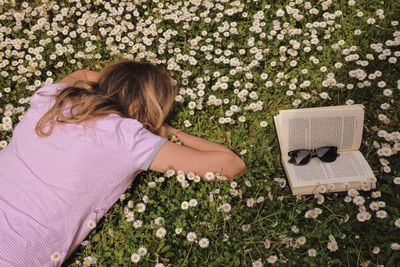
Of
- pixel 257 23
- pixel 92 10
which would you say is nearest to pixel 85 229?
pixel 257 23

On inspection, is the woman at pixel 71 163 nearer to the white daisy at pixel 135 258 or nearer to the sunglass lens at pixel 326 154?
the white daisy at pixel 135 258

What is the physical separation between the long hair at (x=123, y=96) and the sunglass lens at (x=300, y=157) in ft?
2.94

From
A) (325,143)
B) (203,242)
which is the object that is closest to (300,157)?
(325,143)

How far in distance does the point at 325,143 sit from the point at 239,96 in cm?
101

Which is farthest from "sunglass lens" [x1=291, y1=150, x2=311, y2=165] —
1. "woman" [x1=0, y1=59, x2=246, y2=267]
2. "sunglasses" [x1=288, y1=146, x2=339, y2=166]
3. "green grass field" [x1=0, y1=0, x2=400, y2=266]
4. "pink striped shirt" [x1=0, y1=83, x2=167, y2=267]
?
"pink striped shirt" [x1=0, y1=83, x2=167, y2=267]

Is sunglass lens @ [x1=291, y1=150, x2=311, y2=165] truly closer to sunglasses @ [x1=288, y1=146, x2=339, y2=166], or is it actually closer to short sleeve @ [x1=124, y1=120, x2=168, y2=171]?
sunglasses @ [x1=288, y1=146, x2=339, y2=166]

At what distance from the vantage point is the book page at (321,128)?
116 inches

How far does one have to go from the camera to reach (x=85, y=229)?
283 cm

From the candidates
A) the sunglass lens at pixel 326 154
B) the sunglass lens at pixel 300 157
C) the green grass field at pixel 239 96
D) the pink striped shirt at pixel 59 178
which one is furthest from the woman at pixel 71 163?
the sunglass lens at pixel 326 154

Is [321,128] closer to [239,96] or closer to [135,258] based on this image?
[239,96]

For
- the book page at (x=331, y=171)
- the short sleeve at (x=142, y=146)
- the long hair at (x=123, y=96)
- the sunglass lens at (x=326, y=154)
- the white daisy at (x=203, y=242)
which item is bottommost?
the white daisy at (x=203, y=242)

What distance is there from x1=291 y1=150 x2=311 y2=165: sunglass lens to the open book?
0.03m

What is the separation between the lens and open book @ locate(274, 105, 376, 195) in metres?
2.93

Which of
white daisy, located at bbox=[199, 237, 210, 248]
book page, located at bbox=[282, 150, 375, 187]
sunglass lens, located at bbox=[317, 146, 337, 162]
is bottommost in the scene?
white daisy, located at bbox=[199, 237, 210, 248]
